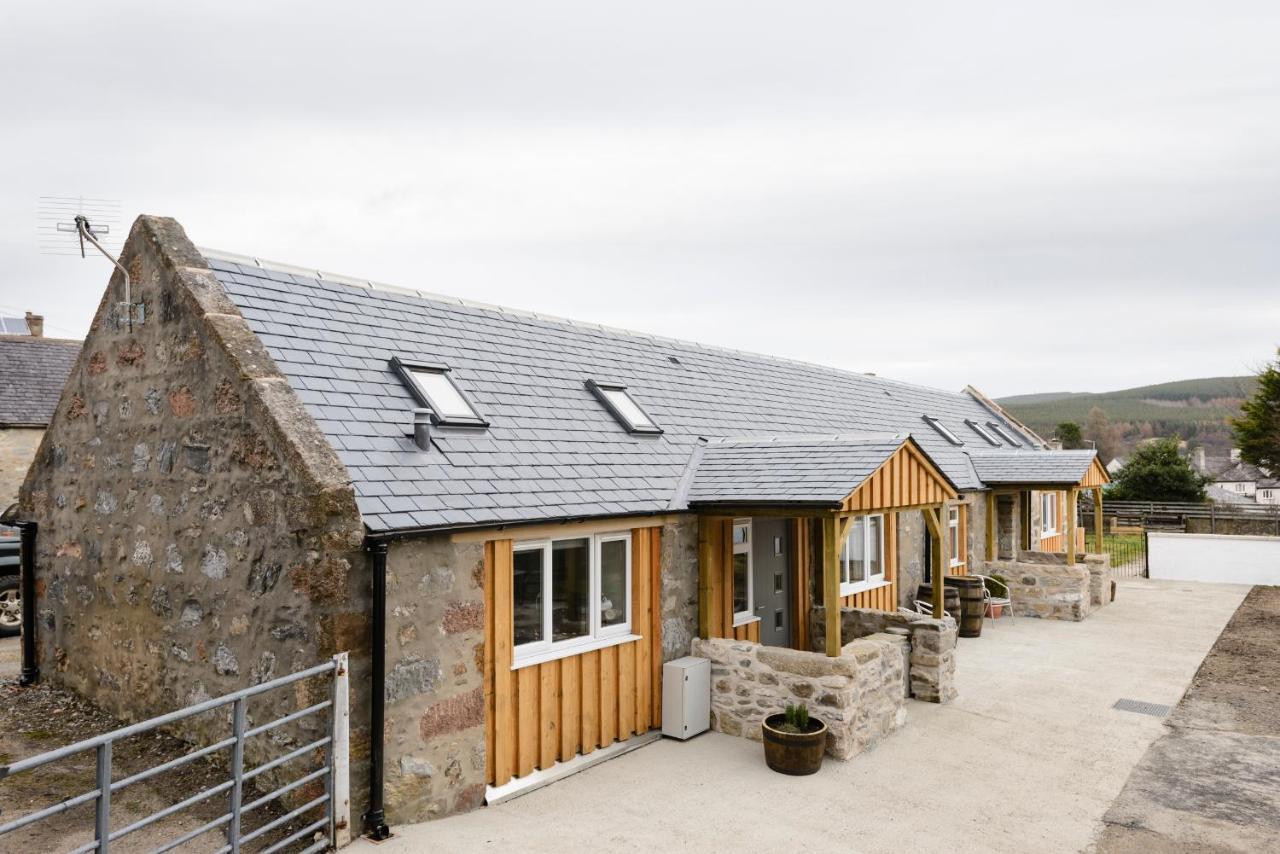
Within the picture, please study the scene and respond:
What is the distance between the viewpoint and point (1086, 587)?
646 inches

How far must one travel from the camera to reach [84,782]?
736 centimetres

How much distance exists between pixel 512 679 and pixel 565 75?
768 centimetres

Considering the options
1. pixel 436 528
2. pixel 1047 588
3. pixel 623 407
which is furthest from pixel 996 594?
pixel 436 528

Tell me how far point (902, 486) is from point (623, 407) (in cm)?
381

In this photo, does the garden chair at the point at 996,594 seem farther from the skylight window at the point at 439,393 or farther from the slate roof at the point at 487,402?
the skylight window at the point at 439,393

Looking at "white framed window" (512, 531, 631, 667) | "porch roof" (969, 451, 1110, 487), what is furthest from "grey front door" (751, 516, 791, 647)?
"porch roof" (969, 451, 1110, 487)

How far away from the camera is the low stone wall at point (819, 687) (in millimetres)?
8523

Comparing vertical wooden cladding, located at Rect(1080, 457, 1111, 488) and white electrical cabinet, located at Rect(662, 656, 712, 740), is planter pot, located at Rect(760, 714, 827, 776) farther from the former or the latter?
vertical wooden cladding, located at Rect(1080, 457, 1111, 488)

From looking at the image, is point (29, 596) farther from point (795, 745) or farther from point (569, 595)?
point (795, 745)

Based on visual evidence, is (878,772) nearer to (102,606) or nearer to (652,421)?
(652,421)

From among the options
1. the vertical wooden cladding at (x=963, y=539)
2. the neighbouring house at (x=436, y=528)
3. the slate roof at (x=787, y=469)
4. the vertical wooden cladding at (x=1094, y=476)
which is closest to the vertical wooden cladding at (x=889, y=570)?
the neighbouring house at (x=436, y=528)

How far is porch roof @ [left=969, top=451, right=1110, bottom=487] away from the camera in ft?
55.3

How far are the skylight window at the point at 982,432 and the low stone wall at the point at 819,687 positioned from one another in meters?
13.5

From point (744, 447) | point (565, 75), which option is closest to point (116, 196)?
point (565, 75)
